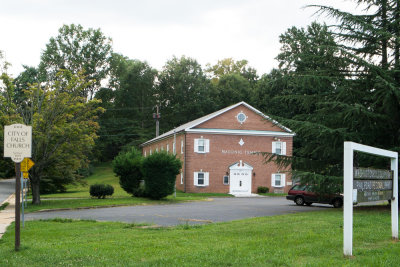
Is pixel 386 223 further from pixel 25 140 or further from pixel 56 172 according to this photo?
pixel 56 172

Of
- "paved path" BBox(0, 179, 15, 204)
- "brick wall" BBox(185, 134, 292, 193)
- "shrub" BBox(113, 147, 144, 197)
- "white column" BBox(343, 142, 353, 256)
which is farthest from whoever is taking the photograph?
"brick wall" BBox(185, 134, 292, 193)

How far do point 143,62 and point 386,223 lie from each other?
69843mm

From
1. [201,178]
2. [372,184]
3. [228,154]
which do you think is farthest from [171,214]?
[228,154]

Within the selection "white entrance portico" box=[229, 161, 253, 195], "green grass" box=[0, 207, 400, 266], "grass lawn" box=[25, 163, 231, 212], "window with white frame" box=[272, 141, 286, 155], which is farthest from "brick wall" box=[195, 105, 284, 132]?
"green grass" box=[0, 207, 400, 266]

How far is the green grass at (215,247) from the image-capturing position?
7.96m

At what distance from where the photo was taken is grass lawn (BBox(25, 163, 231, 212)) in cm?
2741

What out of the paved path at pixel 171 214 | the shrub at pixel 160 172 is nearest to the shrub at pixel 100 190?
the shrub at pixel 160 172

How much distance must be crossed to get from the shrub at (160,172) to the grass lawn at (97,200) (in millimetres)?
752

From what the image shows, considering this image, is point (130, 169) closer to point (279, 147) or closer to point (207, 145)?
point (207, 145)

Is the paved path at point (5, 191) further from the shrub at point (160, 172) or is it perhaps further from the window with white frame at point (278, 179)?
the window with white frame at point (278, 179)

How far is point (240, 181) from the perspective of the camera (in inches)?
1731

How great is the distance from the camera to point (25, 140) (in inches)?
414

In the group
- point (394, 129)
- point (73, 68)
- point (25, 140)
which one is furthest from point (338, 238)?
point (73, 68)

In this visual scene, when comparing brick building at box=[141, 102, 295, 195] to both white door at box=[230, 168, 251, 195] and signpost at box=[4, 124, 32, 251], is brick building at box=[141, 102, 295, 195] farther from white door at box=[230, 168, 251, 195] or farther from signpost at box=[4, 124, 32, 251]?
signpost at box=[4, 124, 32, 251]
